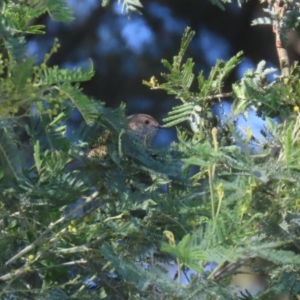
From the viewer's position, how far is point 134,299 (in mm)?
949

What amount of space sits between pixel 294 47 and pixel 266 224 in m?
0.91

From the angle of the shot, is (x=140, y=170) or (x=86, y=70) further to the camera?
(x=140, y=170)

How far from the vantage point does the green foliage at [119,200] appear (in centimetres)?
79

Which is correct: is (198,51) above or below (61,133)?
below

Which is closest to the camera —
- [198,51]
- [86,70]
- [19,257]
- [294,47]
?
[86,70]

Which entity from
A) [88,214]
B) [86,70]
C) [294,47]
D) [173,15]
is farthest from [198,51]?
[86,70]

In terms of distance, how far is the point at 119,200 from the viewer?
0.99m

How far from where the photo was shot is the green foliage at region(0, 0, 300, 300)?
31.2 inches

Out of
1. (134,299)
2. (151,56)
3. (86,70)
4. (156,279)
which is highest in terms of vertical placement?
(86,70)

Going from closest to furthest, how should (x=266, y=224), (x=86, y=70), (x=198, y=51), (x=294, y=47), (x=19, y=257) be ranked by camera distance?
(x=86, y=70), (x=266, y=224), (x=19, y=257), (x=294, y=47), (x=198, y=51)

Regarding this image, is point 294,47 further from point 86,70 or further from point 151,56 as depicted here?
point 86,70

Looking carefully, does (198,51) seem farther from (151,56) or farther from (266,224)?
(266,224)

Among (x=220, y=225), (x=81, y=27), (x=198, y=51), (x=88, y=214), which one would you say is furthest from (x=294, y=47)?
(x=220, y=225)

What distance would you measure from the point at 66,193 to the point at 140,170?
0.33ft
